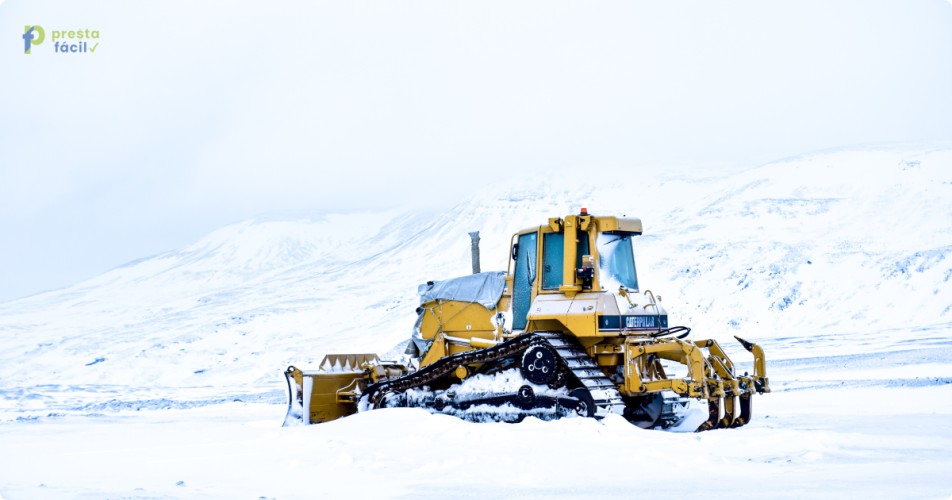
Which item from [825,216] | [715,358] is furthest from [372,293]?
[715,358]

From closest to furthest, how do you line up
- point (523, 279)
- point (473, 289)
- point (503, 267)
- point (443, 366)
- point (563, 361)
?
point (563, 361) → point (443, 366) → point (523, 279) → point (473, 289) → point (503, 267)

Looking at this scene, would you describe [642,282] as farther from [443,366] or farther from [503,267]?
[443,366]

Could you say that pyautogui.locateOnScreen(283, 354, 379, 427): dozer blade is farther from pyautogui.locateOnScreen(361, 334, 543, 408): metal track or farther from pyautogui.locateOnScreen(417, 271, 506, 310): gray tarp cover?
pyautogui.locateOnScreen(417, 271, 506, 310): gray tarp cover

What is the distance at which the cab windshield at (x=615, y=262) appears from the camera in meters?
11.1

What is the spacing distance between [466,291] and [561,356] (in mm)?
2483

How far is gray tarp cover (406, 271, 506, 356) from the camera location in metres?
12.1

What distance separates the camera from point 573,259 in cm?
1106

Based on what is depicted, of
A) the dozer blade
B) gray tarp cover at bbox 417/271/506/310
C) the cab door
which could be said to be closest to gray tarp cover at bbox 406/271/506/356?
gray tarp cover at bbox 417/271/506/310

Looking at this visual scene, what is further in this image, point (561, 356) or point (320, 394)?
point (320, 394)

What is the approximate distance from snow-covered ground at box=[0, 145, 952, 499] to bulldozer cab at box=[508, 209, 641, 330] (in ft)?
6.42

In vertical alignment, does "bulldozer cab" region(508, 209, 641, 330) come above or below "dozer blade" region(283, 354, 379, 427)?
above

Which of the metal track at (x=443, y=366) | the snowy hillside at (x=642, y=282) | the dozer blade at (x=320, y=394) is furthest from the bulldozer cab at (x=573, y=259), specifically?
the snowy hillside at (x=642, y=282)

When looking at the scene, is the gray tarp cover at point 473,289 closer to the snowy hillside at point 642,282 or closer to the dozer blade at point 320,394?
the dozer blade at point 320,394

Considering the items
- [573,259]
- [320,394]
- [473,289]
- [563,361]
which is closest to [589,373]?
[563,361]
